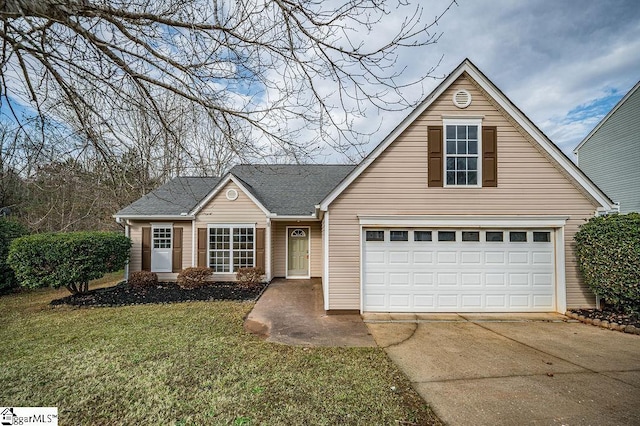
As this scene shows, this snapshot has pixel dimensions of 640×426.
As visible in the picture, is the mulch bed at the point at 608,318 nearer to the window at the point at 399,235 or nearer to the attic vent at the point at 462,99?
the window at the point at 399,235

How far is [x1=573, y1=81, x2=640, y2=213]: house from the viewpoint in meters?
14.7

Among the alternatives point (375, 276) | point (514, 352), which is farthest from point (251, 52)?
point (514, 352)

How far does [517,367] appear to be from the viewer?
4.72 m

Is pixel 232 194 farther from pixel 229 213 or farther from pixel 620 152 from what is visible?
pixel 620 152

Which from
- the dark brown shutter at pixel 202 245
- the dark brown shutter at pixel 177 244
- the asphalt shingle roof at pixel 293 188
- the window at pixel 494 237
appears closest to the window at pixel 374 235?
the window at pixel 494 237

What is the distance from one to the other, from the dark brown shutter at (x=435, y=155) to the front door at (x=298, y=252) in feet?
21.9

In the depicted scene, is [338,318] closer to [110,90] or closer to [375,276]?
[375,276]

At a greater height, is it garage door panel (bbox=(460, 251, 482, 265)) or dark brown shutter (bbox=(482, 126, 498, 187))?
dark brown shutter (bbox=(482, 126, 498, 187))

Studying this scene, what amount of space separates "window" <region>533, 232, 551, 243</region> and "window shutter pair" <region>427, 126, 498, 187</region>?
5.77ft

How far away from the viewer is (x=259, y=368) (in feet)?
15.2

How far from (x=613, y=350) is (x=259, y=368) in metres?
6.39

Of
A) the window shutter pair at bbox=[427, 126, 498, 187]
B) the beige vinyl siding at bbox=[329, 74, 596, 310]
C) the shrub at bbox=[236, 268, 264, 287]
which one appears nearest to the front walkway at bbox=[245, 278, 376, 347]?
the beige vinyl siding at bbox=[329, 74, 596, 310]

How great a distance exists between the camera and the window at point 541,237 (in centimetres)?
784

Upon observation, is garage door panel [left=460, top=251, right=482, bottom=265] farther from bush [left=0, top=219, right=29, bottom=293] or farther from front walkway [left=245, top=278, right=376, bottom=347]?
bush [left=0, top=219, right=29, bottom=293]
